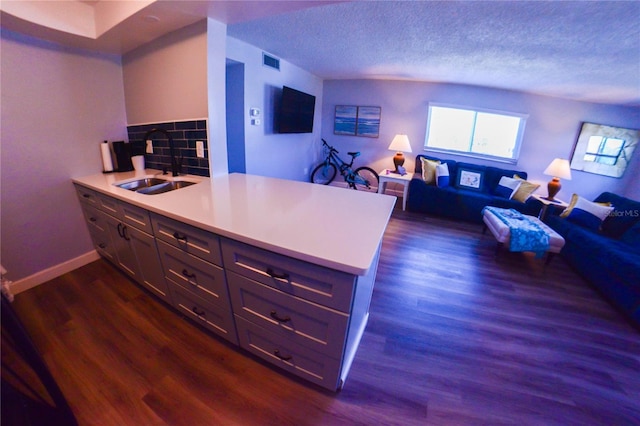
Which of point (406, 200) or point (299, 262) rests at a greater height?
point (299, 262)

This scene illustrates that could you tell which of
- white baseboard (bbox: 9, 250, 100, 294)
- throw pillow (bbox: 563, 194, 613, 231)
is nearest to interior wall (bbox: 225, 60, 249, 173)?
white baseboard (bbox: 9, 250, 100, 294)

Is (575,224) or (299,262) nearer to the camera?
(299,262)

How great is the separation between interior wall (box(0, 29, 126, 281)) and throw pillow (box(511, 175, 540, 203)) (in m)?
5.15

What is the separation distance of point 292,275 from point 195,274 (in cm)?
69

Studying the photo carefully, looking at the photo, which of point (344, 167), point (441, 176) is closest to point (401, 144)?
point (441, 176)

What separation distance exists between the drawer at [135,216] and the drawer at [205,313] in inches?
15.6

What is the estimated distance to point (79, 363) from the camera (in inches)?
52.6

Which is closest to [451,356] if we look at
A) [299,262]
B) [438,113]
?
[299,262]

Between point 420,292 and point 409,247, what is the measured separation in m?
0.86

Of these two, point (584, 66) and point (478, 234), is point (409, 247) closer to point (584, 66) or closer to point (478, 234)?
point (478, 234)

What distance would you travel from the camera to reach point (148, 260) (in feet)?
5.22

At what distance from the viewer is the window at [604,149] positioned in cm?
385

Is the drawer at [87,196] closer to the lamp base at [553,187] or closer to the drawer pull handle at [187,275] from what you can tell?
the drawer pull handle at [187,275]

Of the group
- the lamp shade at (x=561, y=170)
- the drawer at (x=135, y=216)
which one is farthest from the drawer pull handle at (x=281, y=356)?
the lamp shade at (x=561, y=170)
